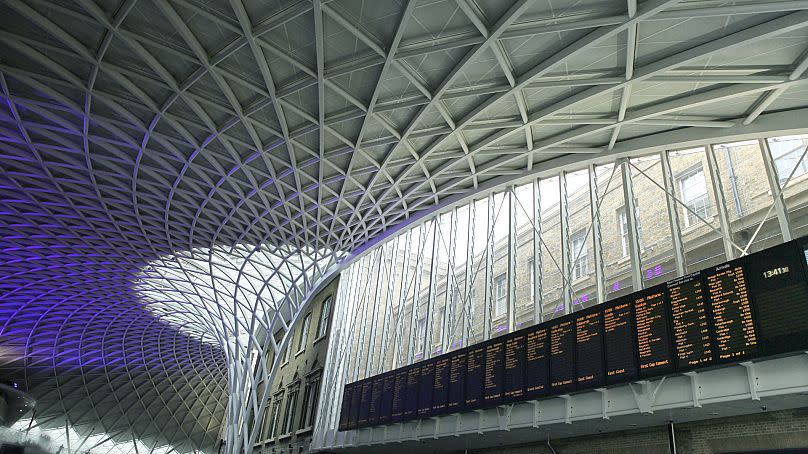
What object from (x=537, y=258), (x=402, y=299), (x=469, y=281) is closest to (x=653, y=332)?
(x=537, y=258)

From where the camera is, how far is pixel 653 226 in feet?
56.0

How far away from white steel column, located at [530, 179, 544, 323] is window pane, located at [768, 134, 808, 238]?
8.45m

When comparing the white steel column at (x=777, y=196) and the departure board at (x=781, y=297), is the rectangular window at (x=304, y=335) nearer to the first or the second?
the white steel column at (x=777, y=196)

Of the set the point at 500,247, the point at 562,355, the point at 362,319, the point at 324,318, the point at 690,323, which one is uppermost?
the point at 500,247

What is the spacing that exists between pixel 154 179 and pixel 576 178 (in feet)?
70.9

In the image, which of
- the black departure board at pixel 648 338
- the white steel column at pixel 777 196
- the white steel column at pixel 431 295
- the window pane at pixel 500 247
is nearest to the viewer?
the black departure board at pixel 648 338

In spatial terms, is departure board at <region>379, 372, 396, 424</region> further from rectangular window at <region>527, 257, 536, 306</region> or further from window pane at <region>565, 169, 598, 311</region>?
window pane at <region>565, 169, 598, 311</region>

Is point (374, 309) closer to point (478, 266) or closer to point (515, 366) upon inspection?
point (478, 266)

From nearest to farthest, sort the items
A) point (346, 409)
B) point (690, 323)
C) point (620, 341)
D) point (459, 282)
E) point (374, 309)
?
point (690, 323) < point (620, 341) < point (459, 282) < point (346, 409) < point (374, 309)

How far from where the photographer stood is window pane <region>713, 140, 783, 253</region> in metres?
14.1

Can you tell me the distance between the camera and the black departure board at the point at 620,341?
13891 millimetres

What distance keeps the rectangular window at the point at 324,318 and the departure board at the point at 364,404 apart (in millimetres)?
12846

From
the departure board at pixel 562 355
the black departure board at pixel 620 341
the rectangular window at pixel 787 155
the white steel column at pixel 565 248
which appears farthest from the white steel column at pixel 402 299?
the rectangular window at pixel 787 155

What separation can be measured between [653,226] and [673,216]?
1.13 metres
